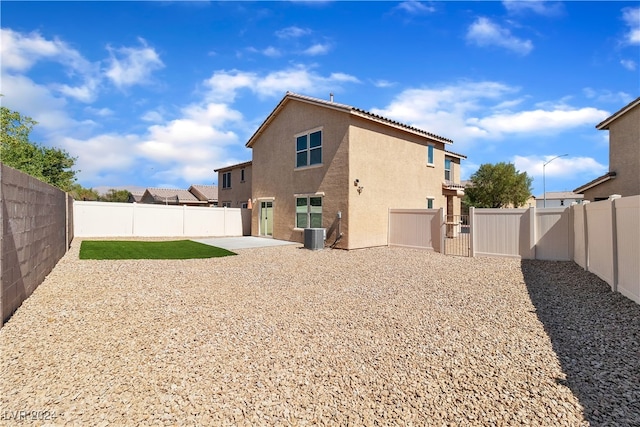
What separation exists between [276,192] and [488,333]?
16.2 meters

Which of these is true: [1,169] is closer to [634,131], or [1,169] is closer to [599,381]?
[599,381]

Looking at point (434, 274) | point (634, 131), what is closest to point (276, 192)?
point (434, 274)

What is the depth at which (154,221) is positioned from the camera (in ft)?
75.3

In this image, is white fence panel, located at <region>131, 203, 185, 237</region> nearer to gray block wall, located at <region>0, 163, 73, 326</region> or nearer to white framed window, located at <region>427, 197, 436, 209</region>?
gray block wall, located at <region>0, 163, 73, 326</region>

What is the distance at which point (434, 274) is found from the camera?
397 inches

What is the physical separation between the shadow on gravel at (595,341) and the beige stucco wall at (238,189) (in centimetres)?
2260

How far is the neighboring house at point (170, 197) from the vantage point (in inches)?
1566

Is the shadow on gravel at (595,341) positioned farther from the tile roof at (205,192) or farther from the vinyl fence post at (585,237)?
the tile roof at (205,192)

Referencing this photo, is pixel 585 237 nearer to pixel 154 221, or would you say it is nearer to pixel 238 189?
pixel 154 221

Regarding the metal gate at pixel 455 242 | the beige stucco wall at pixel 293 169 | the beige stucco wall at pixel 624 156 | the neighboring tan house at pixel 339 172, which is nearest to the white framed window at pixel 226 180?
the beige stucco wall at pixel 293 169

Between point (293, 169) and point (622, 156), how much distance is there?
18.0 meters

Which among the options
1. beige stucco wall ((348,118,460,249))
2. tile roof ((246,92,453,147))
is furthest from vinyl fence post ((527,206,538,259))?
Answer: tile roof ((246,92,453,147))

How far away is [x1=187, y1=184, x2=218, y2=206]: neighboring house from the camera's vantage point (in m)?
39.0

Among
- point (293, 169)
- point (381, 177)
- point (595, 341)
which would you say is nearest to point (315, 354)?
point (595, 341)
